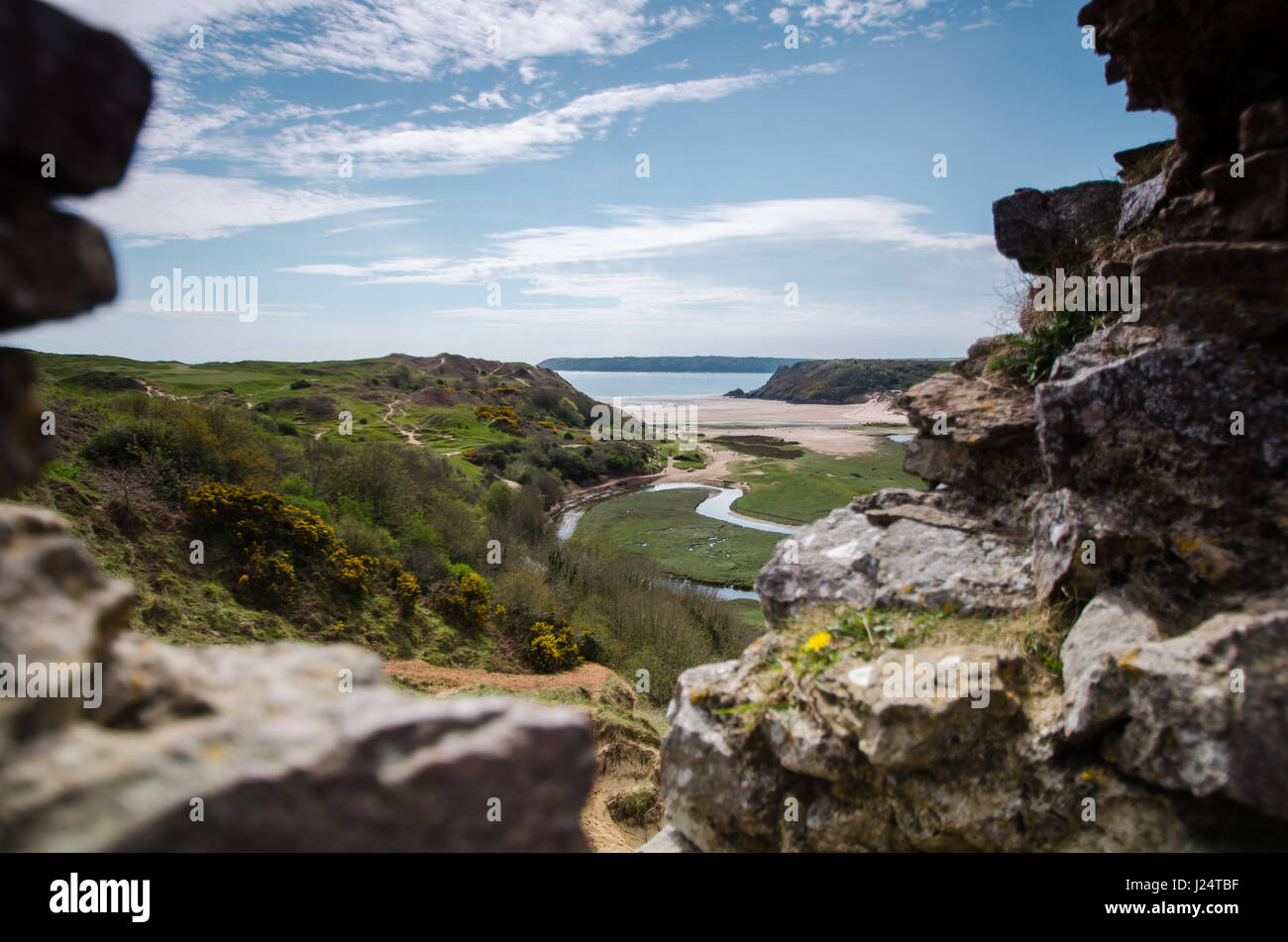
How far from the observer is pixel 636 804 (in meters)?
15.2

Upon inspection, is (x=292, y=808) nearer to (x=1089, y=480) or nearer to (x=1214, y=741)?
(x=1214, y=741)

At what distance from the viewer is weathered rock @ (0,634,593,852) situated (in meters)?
2.57

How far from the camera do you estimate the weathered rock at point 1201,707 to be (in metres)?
4.47

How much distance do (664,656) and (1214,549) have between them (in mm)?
22901

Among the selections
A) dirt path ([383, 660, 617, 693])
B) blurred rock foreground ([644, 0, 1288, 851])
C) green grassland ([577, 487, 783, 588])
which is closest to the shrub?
dirt path ([383, 660, 617, 693])

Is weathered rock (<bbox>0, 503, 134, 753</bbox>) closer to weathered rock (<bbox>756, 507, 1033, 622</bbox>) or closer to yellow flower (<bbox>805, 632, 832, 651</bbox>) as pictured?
yellow flower (<bbox>805, 632, 832, 651</bbox>)

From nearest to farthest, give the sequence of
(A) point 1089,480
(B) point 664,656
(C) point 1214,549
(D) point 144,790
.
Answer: (D) point 144,790
(C) point 1214,549
(A) point 1089,480
(B) point 664,656

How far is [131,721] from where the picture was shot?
9.82 feet

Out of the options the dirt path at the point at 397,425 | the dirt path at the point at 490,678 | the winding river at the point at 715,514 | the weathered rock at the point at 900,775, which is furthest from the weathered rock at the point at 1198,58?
the dirt path at the point at 397,425

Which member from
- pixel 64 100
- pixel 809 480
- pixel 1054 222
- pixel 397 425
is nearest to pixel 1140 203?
pixel 1054 222

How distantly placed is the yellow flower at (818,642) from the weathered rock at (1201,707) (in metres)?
2.24

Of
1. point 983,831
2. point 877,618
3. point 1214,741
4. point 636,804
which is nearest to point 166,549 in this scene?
point 636,804

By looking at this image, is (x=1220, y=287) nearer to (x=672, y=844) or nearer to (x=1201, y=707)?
(x=1201, y=707)

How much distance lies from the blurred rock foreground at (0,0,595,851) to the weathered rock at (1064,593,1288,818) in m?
4.52
